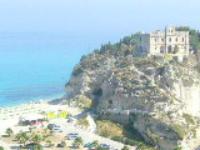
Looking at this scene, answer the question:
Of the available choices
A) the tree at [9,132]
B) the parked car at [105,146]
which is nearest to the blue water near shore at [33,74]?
the tree at [9,132]

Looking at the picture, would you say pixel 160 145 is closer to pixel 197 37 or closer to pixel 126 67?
pixel 126 67

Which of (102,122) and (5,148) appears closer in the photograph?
(5,148)

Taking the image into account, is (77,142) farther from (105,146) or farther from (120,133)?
(120,133)

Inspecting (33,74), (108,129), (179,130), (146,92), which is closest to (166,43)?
(146,92)

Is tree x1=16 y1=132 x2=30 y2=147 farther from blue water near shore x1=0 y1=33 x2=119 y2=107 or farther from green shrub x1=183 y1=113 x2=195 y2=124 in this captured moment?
blue water near shore x1=0 y1=33 x2=119 y2=107

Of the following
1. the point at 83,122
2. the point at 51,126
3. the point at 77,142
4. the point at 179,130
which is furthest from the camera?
the point at 83,122

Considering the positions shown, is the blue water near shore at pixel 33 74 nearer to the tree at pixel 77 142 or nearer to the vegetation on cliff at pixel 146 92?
the vegetation on cliff at pixel 146 92

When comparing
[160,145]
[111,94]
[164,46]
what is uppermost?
[164,46]

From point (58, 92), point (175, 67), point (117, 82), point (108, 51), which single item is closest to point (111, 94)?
point (117, 82)
